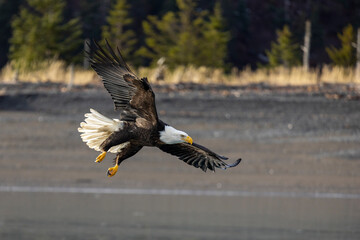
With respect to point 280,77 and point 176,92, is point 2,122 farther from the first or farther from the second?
point 280,77

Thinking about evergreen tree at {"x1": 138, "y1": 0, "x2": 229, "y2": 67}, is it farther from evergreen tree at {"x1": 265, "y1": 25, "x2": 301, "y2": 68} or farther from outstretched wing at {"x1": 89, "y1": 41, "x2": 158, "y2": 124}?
outstretched wing at {"x1": 89, "y1": 41, "x2": 158, "y2": 124}

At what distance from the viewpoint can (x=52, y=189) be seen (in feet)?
53.4

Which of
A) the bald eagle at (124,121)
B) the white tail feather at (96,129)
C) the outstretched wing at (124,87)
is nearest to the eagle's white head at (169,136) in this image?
the bald eagle at (124,121)

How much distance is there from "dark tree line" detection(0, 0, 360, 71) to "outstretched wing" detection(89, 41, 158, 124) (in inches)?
791

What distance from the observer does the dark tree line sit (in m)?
28.4

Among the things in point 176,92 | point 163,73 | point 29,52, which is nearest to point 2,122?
point 176,92

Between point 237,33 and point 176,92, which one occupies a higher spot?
point 176,92

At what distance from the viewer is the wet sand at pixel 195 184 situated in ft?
51.3

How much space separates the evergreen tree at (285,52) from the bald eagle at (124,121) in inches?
906

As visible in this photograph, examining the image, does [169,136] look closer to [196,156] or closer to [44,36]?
[196,156]

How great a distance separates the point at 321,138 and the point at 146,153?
3473mm

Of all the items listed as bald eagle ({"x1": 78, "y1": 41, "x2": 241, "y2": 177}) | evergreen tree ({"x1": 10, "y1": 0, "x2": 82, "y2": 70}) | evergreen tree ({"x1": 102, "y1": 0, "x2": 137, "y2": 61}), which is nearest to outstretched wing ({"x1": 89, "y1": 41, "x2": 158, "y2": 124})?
bald eagle ({"x1": 78, "y1": 41, "x2": 241, "y2": 177})

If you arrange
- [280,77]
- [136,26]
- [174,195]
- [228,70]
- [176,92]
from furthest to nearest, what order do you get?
[136,26], [228,70], [280,77], [176,92], [174,195]

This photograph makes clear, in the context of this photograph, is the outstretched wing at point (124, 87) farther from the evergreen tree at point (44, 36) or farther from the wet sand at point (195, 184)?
the evergreen tree at point (44, 36)
